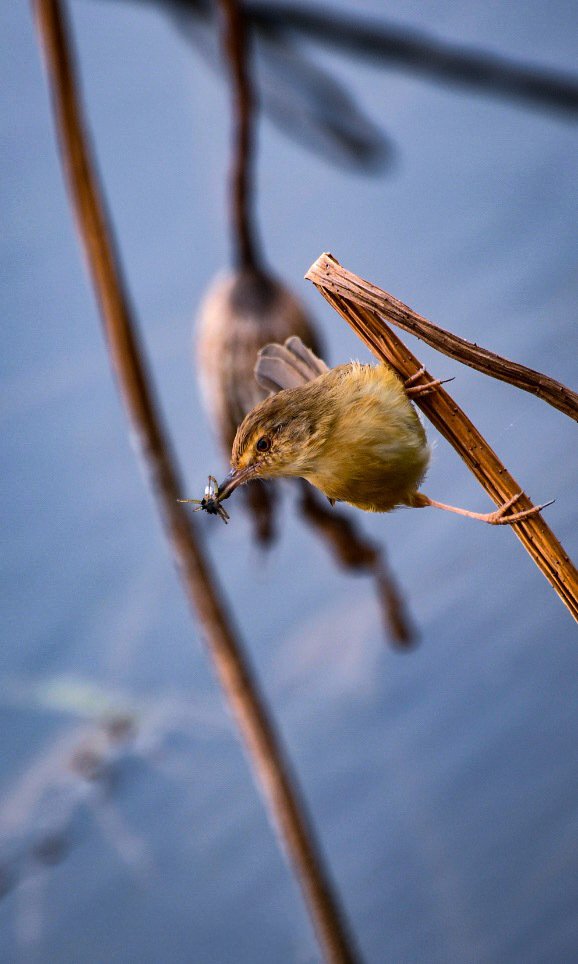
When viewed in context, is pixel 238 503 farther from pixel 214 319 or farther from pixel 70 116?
pixel 70 116

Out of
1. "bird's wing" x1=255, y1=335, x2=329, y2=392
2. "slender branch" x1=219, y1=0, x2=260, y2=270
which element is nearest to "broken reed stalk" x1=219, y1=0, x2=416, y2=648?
"slender branch" x1=219, y1=0, x2=260, y2=270

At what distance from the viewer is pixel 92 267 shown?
36 centimetres

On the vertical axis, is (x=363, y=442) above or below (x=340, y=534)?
below

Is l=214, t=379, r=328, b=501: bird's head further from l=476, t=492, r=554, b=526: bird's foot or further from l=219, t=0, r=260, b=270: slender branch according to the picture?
l=219, t=0, r=260, b=270: slender branch

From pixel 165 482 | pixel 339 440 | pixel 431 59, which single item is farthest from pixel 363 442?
pixel 431 59

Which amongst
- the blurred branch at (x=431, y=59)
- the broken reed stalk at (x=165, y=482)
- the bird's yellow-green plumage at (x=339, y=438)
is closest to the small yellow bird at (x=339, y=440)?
the bird's yellow-green plumage at (x=339, y=438)

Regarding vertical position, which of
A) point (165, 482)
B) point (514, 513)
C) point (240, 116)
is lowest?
point (514, 513)

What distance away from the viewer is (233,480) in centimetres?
23

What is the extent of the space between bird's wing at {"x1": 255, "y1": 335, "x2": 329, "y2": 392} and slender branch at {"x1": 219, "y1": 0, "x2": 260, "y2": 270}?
7.6 inches

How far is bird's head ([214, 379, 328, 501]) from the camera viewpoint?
219 mm

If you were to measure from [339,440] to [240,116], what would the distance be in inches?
9.8

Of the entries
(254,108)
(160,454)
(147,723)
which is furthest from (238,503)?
(147,723)

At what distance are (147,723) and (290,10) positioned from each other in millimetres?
659

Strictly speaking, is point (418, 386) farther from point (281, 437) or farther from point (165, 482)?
point (165, 482)
